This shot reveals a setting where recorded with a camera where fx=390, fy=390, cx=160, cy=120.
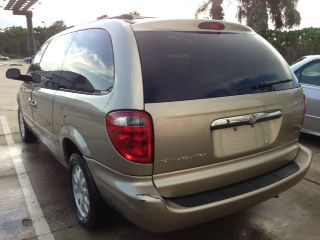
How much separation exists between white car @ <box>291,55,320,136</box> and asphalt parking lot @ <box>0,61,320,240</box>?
34.9 inches

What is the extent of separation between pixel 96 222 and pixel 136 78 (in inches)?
54.4

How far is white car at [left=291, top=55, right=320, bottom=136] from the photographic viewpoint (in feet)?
18.5

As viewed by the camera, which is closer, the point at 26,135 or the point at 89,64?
the point at 89,64

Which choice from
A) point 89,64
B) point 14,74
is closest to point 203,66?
point 89,64

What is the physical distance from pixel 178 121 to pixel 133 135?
0.30m

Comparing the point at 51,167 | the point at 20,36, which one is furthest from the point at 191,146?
the point at 20,36

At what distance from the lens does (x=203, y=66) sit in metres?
2.75

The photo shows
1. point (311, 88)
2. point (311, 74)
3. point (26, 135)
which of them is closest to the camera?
point (311, 88)

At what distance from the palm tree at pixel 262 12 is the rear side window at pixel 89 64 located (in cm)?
1893

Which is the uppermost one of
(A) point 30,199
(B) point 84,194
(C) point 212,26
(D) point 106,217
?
(C) point 212,26

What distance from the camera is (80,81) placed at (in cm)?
321

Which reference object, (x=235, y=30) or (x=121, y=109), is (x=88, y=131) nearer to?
(x=121, y=109)

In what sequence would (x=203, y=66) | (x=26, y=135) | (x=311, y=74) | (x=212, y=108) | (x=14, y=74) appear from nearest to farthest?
1. (x=212, y=108)
2. (x=203, y=66)
3. (x=14, y=74)
4. (x=311, y=74)
5. (x=26, y=135)

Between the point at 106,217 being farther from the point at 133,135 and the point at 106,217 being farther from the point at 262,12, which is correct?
the point at 262,12
